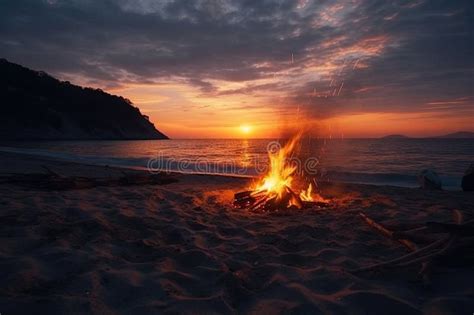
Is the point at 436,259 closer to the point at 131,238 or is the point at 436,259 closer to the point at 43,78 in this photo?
the point at 131,238

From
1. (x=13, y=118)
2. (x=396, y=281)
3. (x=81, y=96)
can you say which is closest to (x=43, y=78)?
(x=81, y=96)

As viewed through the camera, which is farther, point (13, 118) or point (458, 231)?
point (13, 118)

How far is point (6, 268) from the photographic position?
10.8ft

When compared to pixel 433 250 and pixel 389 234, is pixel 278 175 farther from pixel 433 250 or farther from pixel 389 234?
pixel 433 250

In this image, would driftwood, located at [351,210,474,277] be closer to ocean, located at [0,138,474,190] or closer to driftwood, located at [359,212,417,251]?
driftwood, located at [359,212,417,251]

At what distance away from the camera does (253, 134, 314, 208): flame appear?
26.2 ft

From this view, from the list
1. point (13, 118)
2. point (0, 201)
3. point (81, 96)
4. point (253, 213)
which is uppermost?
point (81, 96)

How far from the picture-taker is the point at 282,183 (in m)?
8.79

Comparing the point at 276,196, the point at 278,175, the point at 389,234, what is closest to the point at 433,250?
the point at 389,234

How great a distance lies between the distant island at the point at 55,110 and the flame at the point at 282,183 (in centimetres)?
7473

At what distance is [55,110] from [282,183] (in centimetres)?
9603

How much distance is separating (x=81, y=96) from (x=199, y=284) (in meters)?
113

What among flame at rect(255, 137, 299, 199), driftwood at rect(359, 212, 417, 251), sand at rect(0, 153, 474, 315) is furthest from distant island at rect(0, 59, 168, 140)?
driftwood at rect(359, 212, 417, 251)

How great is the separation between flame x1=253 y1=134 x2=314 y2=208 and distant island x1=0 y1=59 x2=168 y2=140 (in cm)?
7473
